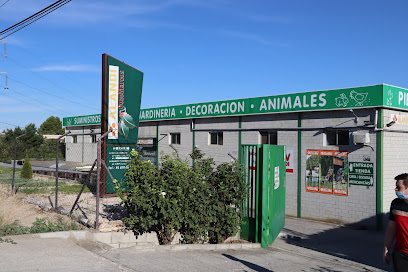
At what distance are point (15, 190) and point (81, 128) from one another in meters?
18.4

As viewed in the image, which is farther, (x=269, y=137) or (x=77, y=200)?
(x=269, y=137)

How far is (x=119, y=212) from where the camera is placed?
1156cm

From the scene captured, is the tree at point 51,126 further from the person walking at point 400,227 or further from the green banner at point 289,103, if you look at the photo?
the person walking at point 400,227

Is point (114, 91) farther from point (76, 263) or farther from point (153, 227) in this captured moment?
point (76, 263)

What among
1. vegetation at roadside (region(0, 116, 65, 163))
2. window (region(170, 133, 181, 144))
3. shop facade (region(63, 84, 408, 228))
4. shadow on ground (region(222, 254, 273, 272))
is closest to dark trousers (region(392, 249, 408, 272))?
shadow on ground (region(222, 254, 273, 272))

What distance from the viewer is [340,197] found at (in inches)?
547

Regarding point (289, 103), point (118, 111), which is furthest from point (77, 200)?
point (289, 103)

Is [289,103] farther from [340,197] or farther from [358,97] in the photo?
[340,197]

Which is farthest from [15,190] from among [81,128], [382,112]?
[81,128]

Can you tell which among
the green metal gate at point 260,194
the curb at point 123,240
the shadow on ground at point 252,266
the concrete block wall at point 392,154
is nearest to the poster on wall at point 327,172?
the concrete block wall at point 392,154

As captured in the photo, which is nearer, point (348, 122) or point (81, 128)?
point (348, 122)

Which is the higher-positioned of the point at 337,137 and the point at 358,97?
the point at 358,97

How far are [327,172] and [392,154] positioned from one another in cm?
233

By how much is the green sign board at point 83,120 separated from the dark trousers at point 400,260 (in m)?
26.2
